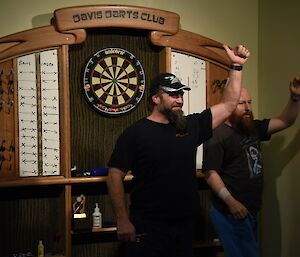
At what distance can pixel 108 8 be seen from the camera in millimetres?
3299

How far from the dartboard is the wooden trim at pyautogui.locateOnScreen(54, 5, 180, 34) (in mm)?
228

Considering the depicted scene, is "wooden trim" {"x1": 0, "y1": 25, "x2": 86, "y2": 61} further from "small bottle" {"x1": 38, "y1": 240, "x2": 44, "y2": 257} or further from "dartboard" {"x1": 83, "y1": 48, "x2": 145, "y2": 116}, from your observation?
"small bottle" {"x1": 38, "y1": 240, "x2": 44, "y2": 257}

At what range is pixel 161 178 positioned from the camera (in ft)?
8.55

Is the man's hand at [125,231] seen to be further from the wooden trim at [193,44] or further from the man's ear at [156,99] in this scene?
the wooden trim at [193,44]

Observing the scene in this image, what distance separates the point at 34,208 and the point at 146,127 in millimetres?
1207

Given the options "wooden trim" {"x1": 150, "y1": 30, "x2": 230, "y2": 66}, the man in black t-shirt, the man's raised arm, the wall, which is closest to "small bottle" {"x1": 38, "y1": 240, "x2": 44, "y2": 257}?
the man in black t-shirt

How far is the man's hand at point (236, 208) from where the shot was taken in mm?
2863

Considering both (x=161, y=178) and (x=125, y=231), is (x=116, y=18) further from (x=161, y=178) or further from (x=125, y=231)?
(x=125, y=231)

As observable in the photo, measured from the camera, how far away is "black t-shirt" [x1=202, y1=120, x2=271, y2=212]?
9.93 feet

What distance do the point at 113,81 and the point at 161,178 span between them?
1111 millimetres

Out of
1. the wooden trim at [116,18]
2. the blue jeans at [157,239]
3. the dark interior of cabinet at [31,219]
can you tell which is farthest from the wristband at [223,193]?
the wooden trim at [116,18]

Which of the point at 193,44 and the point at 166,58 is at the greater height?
the point at 193,44

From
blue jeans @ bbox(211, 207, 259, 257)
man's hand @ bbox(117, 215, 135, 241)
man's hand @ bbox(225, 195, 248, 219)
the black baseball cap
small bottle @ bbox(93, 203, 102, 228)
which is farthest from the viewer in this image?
small bottle @ bbox(93, 203, 102, 228)

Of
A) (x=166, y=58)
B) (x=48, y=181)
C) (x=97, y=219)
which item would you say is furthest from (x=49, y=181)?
(x=166, y=58)
